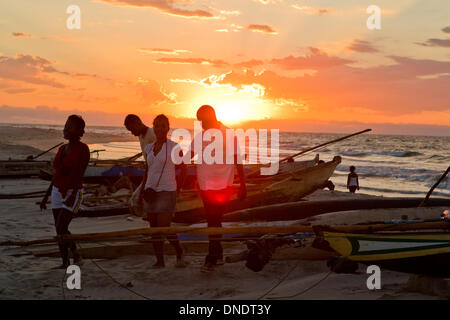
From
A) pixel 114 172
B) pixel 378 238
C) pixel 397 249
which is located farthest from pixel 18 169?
pixel 397 249

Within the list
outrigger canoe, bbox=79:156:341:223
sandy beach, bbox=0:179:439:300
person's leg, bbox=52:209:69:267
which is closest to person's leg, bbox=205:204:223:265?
sandy beach, bbox=0:179:439:300

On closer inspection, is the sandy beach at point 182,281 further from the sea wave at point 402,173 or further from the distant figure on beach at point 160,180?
the sea wave at point 402,173

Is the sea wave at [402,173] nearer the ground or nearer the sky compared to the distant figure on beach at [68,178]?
nearer the ground

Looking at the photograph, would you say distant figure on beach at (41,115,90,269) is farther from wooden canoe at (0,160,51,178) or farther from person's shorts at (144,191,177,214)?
wooden canoe at (0,160,51,178)

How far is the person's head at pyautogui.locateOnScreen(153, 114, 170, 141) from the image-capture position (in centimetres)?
584

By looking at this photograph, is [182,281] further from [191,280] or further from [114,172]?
[114,172]

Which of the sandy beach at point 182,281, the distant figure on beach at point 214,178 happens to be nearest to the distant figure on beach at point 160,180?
the distant figure on beach at point 214,178

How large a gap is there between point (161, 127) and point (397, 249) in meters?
3.37

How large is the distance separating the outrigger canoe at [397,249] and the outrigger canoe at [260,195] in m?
3.61

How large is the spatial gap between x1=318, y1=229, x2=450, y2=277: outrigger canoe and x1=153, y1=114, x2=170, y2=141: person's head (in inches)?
95.3

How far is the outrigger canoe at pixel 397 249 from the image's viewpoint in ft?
16.4

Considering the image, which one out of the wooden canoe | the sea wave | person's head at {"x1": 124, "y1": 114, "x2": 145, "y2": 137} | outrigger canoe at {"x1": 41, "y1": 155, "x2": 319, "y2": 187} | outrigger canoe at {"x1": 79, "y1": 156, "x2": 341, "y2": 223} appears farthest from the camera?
the sea wave
